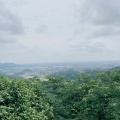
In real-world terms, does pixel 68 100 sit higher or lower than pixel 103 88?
lower

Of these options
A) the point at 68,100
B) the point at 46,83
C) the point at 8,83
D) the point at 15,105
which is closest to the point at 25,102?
the point at 15,105

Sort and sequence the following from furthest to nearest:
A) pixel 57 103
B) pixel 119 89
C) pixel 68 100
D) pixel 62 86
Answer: pixel 62 86
pixel 68 100
pixel 57 103
pixel 119 89

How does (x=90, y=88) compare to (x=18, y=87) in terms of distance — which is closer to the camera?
(x=18, y=87)

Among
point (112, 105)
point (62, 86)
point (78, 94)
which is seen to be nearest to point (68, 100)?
point (78, 94)

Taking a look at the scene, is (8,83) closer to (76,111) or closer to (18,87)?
(18,87)

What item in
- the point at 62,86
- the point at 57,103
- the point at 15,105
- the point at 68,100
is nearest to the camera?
the point at 15,105

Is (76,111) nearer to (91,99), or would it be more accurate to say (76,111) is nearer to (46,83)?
(91,99)
